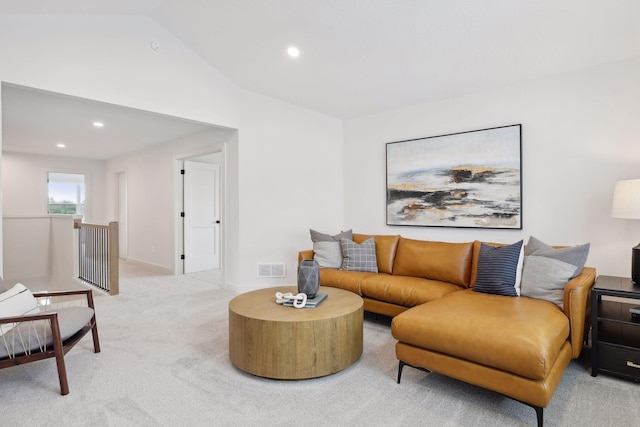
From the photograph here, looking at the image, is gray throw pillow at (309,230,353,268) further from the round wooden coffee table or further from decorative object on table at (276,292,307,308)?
the round wooden coffee table

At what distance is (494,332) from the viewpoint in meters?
1.93

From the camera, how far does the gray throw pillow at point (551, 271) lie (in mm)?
2523

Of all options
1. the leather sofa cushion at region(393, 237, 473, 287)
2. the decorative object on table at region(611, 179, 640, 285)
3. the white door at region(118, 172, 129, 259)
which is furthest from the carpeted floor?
the white door at region(118, 172, 129, 259)

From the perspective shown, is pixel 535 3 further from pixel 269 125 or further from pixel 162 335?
pixel 162 335

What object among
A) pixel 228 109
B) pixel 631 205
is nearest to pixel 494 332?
pixel 631 205

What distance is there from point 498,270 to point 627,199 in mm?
1052

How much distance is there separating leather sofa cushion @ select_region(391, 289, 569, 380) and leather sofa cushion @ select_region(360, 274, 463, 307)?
1.74ft

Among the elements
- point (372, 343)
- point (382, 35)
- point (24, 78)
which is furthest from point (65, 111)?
point (372, 343)

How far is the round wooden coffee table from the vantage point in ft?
7.30

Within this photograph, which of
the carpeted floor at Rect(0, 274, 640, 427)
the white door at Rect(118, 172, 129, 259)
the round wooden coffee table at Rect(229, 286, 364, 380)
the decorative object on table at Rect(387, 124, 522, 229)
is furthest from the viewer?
the white door at Rect(118, 172, 129, 259)

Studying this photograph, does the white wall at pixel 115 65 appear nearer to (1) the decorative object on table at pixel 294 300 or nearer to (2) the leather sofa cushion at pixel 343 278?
(2) the leather sofa cushion at pixel 343 278

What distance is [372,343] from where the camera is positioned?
2.94 metres

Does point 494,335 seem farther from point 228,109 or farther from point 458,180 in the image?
point 228,109

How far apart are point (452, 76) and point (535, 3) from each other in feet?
3.52
